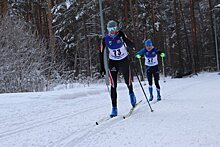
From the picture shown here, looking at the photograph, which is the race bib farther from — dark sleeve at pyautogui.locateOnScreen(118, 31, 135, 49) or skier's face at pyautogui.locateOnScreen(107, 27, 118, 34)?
skier's face at pyautogui.locateOnScreen(107, 27, 118, 34)

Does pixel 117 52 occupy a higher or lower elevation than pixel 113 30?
lower

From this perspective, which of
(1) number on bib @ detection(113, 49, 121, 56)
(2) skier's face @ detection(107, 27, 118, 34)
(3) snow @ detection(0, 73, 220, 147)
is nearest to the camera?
(3) snow @ detection(0, 73, 220, 147)

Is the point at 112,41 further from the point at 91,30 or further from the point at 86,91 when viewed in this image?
the point at 91,30

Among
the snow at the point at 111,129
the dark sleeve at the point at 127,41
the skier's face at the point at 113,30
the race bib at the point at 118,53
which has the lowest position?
the snow at the point at 111,129

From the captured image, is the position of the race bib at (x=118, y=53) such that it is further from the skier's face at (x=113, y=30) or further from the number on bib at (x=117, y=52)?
the skier's face at (x=113, y=30)

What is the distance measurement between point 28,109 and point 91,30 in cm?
2275

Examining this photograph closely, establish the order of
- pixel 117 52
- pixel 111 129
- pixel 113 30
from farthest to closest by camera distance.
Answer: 1. pixel 117 52
2. pixel 113 30
3. pixel 111 129

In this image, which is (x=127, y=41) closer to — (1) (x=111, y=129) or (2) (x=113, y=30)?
(2) (x=113, y=30)

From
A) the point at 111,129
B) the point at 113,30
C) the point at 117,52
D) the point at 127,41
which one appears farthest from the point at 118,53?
the point at 111,129

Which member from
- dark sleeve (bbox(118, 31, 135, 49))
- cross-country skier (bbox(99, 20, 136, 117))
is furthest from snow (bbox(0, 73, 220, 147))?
dark sleeve (bbox(118, 31, 135, 49))

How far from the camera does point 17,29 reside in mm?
16031

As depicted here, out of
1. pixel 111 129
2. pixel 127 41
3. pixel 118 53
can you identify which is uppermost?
pixel 127 41

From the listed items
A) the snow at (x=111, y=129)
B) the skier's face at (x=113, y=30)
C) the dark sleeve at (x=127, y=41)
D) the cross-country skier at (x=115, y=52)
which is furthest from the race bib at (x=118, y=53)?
the snow at (x=111, y=129)

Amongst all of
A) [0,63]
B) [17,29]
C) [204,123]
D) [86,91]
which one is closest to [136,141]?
[204,123]
